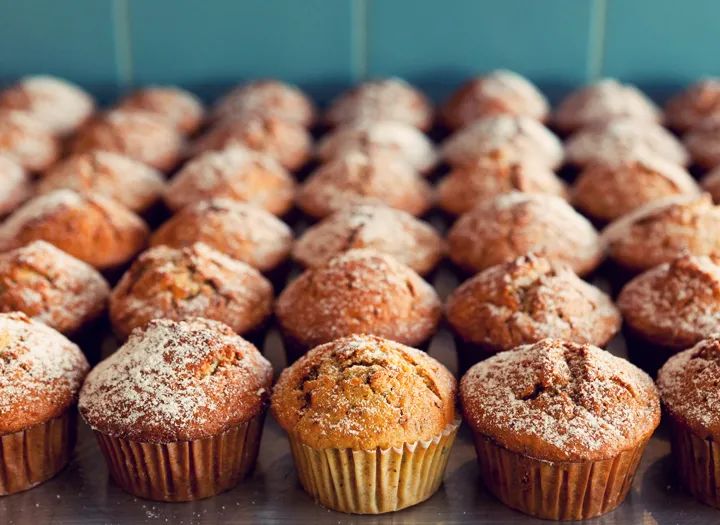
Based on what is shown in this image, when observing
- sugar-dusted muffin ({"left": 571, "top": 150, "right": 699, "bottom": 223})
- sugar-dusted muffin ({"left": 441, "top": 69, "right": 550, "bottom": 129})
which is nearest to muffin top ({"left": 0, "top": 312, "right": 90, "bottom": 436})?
sugar-dusted muffin ({"left": 571, "top": 150, "right": 699, "bottom": 223})

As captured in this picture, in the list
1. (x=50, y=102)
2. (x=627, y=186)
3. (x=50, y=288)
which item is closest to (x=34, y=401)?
(x=50, y=288)

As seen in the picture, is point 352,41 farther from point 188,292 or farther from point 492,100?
point 188,292

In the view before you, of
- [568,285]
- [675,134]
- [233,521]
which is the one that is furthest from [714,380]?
[675,134]

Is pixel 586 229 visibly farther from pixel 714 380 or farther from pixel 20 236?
pixel 20 236

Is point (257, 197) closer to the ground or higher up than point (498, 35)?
closer to the ground

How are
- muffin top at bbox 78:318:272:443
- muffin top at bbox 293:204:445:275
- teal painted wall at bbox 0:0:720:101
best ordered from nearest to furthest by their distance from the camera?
muffin top at bbox 78:318:272:443 → muffin top at bbox 293:204:445:275 → teal painted wall at bbox 0:0:720:101

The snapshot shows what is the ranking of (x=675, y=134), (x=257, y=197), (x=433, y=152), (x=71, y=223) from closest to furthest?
(x=71, y=223) < (x=257, y=197) < (x=433, y=152) < (x=675, y=134)

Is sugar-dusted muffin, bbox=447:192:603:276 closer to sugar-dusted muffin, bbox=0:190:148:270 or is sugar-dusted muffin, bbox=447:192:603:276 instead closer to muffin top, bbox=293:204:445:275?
muffin top, bbox=293:204:445:275
